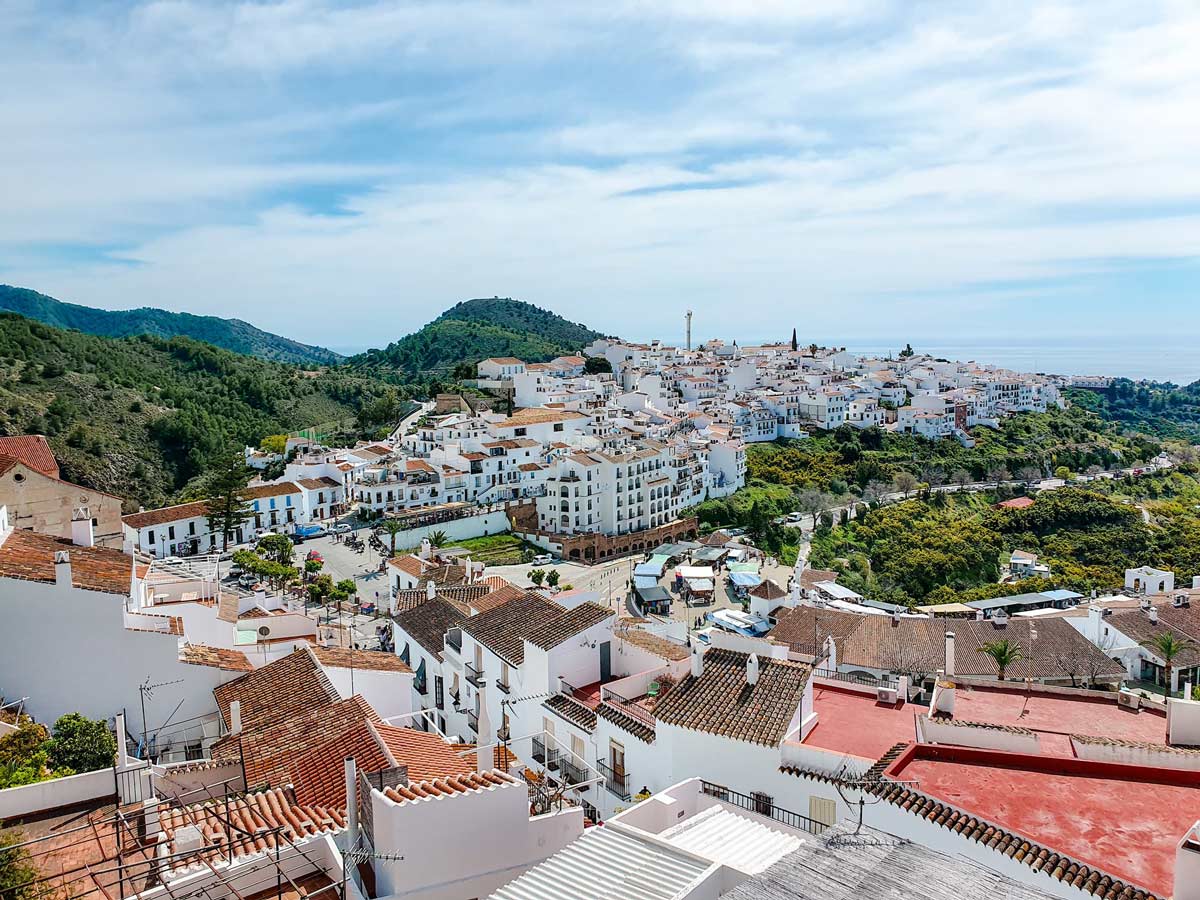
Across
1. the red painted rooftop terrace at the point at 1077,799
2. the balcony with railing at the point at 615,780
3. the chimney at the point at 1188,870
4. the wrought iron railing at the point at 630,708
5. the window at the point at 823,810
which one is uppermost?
the chimney at the point at 1188,870

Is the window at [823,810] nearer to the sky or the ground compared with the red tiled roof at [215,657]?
nearer to the ground

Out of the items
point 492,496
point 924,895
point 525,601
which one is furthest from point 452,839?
point 492,496

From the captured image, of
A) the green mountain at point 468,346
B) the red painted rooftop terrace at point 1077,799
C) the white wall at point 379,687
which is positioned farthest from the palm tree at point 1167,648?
the green mountain at point 468,346

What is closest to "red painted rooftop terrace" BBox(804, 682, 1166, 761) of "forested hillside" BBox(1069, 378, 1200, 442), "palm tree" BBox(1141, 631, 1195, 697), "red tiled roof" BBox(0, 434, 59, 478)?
"palm tree" BBox(1141, 631, 1195, 697)

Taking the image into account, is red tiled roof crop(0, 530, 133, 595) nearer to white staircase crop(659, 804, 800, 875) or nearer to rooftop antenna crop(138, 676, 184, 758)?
rooftop antenna crop(138, 676, 184, 758)

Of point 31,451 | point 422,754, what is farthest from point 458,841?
point 31,451

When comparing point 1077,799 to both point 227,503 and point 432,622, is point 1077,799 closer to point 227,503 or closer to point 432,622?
point 432,622

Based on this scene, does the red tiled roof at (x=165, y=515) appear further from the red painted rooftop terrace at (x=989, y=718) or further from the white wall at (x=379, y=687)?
the red painted rooftop terrace at (x=989, y=718)
